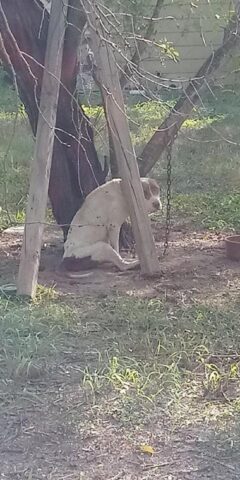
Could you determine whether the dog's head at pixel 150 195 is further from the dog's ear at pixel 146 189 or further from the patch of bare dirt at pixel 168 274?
the patch of bare dirt at pixel 168 274

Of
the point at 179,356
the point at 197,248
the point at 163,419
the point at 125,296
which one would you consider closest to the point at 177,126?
the point at 197,248

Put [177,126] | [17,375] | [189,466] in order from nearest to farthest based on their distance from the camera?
1. [189,466]
2. [17,375]
3. [177,126]

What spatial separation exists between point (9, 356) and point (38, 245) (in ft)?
4.38

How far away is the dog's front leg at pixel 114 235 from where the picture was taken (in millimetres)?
6336

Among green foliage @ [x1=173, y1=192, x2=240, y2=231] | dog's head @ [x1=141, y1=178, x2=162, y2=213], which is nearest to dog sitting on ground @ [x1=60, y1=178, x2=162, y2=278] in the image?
dog's head @ [x1=141, y1=178, x2=162, y2=213]

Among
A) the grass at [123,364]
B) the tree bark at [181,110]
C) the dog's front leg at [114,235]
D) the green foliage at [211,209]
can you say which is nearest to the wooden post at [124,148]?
the dog's front leg at [114,235]

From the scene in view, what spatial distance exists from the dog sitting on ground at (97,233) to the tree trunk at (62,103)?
0.23 m

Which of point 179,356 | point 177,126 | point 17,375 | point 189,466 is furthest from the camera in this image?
point 177,126

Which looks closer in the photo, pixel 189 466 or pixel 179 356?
pixel 189 466

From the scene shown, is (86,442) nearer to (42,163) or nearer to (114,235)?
(42,163)

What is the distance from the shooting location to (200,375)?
422 cm

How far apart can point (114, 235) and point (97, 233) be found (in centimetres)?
13

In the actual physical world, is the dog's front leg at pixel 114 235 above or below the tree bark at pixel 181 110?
below

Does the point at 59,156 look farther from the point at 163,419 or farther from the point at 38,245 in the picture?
the point at 163,419
